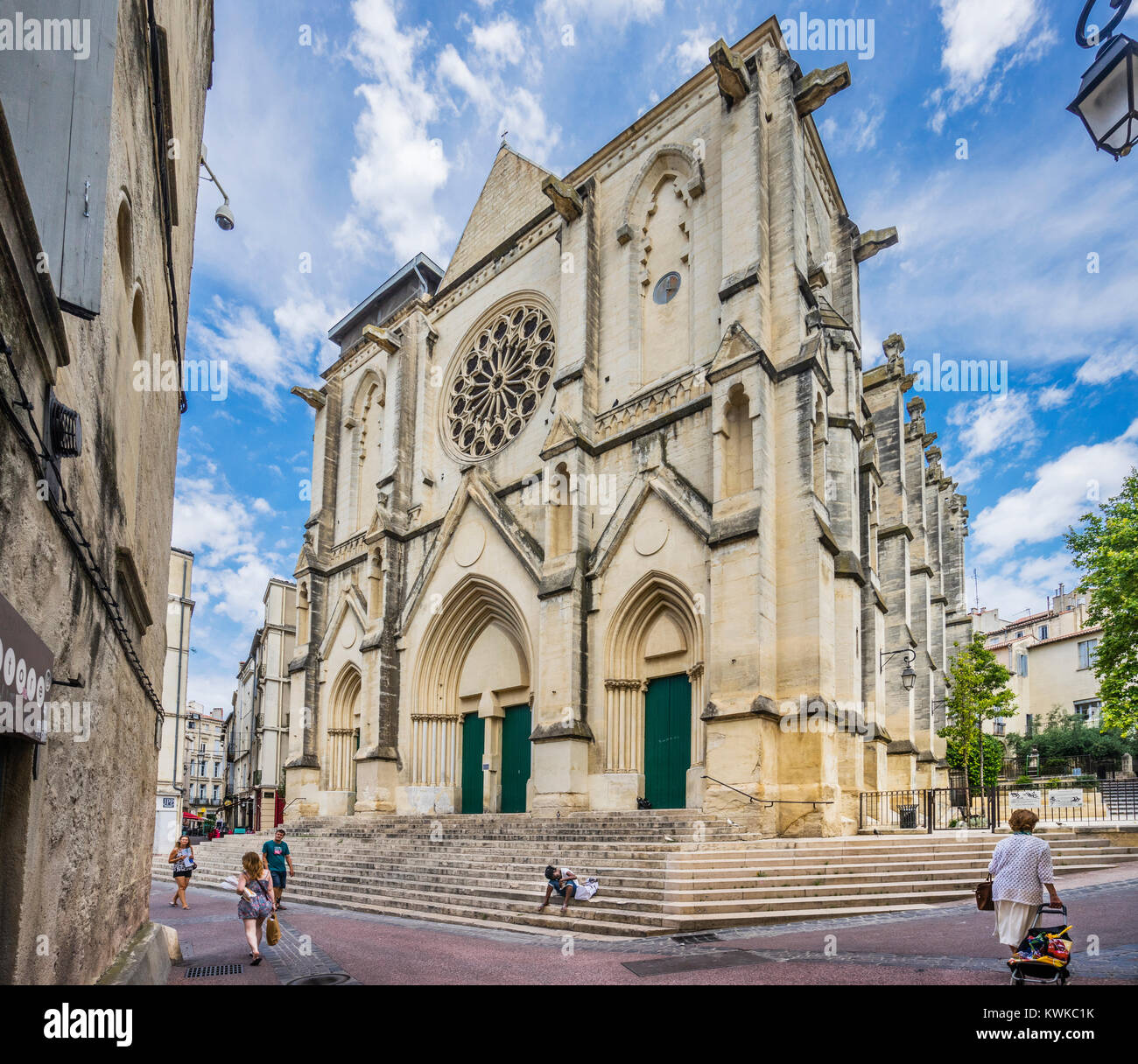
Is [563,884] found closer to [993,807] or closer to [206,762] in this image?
[993,807]

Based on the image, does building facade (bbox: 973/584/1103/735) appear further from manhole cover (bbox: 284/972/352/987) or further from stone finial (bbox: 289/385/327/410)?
manhole cover (bbox: 284/972/352/987)

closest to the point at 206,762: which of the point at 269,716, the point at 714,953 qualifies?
the point at 269,716

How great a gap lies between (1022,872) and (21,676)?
19.4 ft

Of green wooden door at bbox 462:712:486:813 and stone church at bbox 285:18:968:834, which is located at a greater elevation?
stone church at bbox 285:18:968:834

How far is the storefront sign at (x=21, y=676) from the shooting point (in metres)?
3.43

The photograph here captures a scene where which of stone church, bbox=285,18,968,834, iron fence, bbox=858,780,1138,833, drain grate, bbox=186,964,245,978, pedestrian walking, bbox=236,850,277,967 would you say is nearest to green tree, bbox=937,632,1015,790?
stone church, bbox=285,18,968,834

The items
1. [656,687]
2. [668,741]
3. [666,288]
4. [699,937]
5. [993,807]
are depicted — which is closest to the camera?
[699,937]

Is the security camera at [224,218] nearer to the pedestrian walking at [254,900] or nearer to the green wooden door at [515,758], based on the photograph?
the pedestrian walking at [254,900]

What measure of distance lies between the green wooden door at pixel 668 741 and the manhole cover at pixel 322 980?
11132 mm

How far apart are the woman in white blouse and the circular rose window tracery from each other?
19.5m

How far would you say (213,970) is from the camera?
845cm

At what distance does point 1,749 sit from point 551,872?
8.42m

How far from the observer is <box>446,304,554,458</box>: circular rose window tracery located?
2480 centimetres
